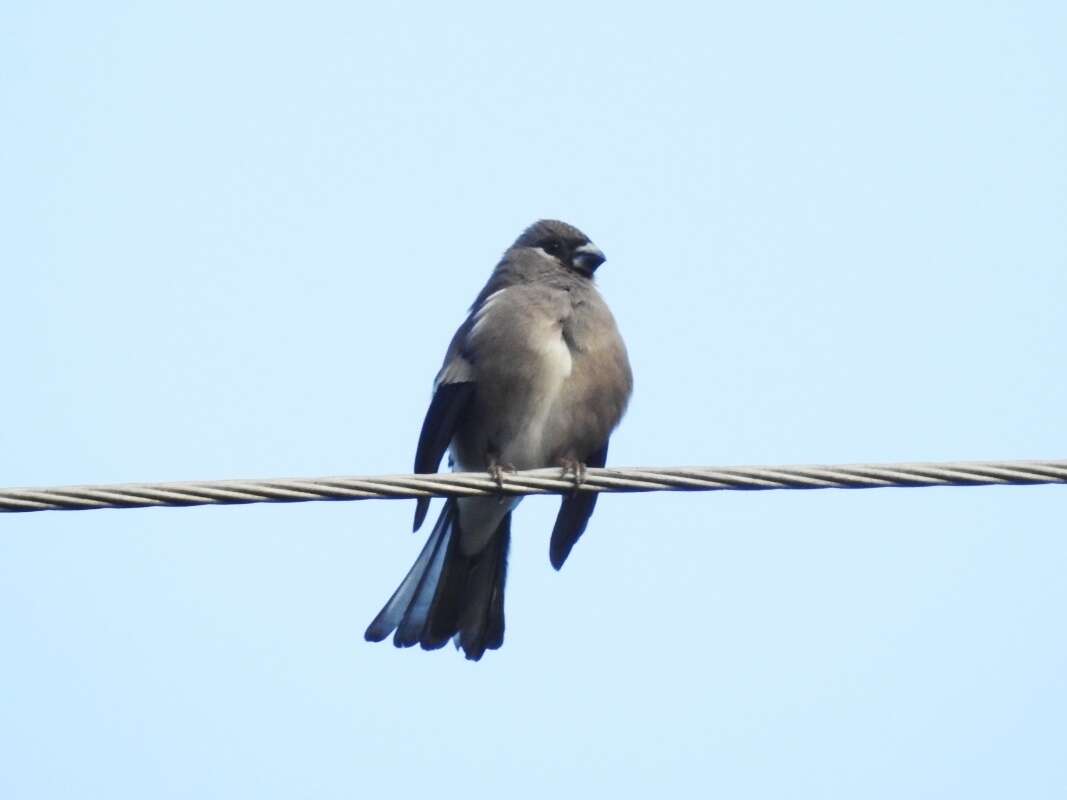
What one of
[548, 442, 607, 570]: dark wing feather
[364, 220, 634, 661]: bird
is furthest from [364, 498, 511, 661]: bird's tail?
[548, 442, 607, 570]: dark wing feather

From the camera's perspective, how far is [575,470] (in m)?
6.11

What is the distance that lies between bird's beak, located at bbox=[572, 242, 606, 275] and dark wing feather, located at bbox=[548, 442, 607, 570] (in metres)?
0.89

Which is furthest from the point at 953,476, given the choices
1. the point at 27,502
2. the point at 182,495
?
the point at 27,502

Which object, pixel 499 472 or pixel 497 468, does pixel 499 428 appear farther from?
pixel 499 472

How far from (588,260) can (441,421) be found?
117 cm

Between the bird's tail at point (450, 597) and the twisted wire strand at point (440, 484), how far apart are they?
2159 mm

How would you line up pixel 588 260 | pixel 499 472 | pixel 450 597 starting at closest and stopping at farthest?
pixel 499 472
pixel 450 597
pixel 588 260

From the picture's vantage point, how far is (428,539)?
6.99 meters

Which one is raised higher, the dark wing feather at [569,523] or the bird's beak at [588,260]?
the bird's beak at [588,260]

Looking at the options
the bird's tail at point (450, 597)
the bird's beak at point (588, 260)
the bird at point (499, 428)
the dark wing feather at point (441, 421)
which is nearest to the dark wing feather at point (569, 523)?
the bird at point (499, 428)

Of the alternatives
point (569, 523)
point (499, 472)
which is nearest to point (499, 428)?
point (569, 523)

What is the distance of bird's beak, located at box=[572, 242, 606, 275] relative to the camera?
7426mm

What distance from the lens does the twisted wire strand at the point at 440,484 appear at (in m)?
4.17

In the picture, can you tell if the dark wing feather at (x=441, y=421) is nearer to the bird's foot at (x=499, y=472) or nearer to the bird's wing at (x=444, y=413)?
the bird's wing at (x=444, y=413)
